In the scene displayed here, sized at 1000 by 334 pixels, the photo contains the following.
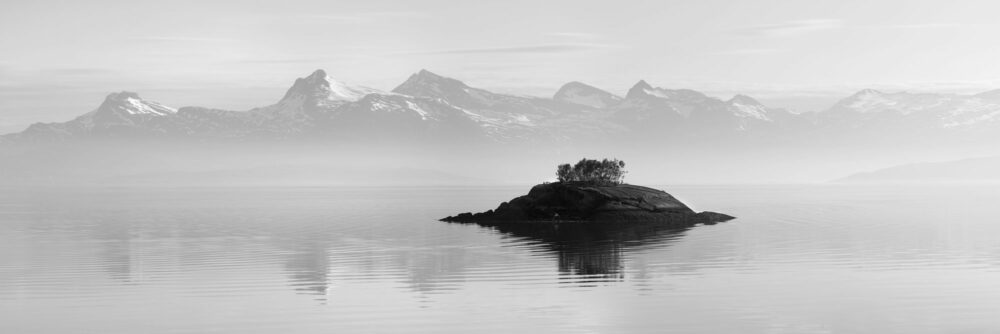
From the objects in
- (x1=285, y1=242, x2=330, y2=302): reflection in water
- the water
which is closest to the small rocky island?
the water

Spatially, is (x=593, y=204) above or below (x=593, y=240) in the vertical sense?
above

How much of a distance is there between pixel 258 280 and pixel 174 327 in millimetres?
19888

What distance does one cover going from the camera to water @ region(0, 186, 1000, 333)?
48594 millimetres

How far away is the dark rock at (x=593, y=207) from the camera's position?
131m

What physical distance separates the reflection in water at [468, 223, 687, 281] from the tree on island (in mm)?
11905

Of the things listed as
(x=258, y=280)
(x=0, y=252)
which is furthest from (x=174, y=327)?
(x=0, y=252)

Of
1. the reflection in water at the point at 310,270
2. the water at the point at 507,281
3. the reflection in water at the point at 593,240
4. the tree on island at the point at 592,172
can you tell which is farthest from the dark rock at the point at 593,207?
the reflection in water at the point at 310,270

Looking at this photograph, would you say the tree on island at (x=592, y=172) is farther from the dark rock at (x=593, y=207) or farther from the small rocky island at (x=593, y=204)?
the dark rock at (x=593, y=207)

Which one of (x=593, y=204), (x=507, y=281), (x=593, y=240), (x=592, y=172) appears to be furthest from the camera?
(x=592, y=172)

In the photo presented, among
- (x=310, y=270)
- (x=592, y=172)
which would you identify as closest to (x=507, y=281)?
(x=310, y=270)

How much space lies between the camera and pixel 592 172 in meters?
139

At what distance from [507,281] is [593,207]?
6607 cm

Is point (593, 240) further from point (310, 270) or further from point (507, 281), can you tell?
point (507, 281)

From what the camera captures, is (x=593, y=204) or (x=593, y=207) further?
(x=593, y=204)
